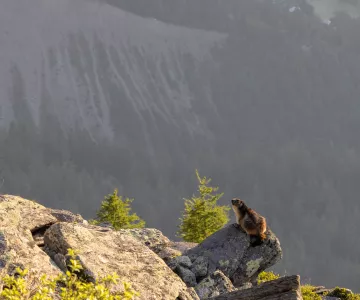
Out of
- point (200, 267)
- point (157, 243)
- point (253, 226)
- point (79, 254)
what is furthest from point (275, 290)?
point (157, 243)

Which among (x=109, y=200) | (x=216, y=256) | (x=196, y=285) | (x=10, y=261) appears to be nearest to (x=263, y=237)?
(x=216, y=256)

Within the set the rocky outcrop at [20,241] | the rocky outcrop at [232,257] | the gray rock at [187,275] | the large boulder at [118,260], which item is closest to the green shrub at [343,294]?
the rocky outcrop at [232,257]

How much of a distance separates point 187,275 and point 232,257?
3.31 metres

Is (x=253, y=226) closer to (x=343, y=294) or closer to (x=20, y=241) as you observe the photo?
(x=20, y=241)

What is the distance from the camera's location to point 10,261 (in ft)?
38.5

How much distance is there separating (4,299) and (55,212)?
10.4m

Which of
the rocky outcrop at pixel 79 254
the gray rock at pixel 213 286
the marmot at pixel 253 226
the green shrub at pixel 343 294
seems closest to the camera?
the rocky outcrop at pixel 79 254

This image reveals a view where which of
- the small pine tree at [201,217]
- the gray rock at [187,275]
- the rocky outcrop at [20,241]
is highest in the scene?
the small pine tree at [201,217]

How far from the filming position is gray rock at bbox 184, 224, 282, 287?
77.8 feet

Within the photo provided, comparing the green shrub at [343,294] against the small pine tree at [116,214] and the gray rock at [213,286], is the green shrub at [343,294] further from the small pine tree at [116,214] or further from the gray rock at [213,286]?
the small pine tree at [116,214]

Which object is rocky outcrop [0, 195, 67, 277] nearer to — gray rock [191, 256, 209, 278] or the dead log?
the dead log

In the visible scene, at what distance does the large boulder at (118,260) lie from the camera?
13.5m

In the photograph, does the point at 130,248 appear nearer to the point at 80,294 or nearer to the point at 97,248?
the point at 97,248

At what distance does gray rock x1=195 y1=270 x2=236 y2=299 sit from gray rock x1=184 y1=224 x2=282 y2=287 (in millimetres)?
1709
